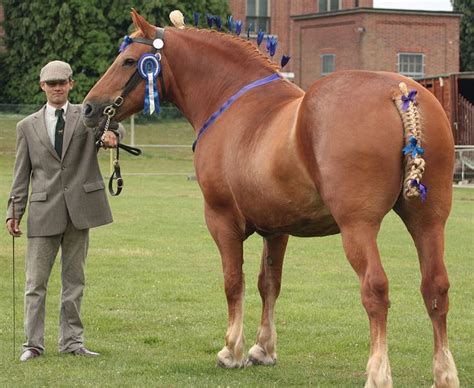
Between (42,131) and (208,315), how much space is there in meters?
2.91

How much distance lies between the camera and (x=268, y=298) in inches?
321

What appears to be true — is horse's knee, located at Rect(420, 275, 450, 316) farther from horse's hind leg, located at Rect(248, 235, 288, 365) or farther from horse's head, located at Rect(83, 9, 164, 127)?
horse's head, located at Rect(83, 9, 164, 127)

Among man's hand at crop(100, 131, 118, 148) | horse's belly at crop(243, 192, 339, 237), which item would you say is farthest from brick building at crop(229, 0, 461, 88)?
horse's belly at crop(243, 192, 339, 237)

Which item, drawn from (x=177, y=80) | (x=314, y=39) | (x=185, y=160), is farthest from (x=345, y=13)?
(x=177, y=80)

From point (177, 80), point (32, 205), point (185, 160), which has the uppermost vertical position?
point (177, 80)

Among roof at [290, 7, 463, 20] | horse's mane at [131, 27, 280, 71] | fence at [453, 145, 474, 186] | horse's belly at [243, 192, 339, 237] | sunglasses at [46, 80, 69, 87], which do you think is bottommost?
fence at [453, 145, 474, 186]

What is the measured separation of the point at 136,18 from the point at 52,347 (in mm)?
2705

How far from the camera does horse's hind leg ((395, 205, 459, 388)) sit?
659cm

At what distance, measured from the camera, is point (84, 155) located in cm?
820

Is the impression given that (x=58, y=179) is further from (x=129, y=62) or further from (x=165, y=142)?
(x=165, y=142)

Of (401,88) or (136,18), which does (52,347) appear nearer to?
(136,18)

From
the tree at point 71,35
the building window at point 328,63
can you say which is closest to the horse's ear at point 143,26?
the tree at point 71,35

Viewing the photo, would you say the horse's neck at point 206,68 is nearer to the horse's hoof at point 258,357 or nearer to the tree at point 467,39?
the horse's hoof at point 258,357

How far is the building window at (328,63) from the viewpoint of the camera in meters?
50.6
